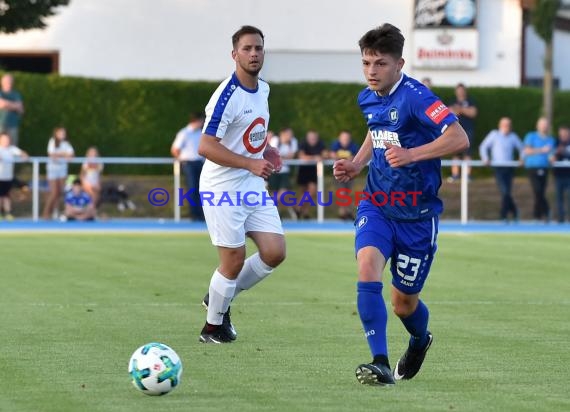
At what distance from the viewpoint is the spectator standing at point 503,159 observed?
28.2 metres

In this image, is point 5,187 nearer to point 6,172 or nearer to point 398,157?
point 6,172

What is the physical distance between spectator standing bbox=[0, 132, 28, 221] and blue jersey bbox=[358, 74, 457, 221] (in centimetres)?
1918

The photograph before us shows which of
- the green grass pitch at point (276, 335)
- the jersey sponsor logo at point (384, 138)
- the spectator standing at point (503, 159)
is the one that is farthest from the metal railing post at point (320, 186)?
the jersey sponsor logo at point (384, 138)

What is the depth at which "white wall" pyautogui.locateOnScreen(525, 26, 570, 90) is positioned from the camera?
44.8 meters

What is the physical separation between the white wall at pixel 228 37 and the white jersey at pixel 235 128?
96.1 ft

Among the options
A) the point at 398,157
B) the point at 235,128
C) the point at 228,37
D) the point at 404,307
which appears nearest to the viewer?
the point at 398,157

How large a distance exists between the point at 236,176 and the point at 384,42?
2425mm

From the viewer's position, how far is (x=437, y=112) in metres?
8.66

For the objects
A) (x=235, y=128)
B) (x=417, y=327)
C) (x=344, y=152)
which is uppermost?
(x=344, y=152)

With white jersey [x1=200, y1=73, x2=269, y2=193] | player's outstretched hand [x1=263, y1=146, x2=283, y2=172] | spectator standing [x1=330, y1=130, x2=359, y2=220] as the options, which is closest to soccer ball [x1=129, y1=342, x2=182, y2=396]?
white jersey [x1=200, y1=73, x2=269, y2=193]

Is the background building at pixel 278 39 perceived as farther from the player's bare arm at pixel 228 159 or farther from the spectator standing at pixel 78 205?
the player's bare arm at pixel 228 159

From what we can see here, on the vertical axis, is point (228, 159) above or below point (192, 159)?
below

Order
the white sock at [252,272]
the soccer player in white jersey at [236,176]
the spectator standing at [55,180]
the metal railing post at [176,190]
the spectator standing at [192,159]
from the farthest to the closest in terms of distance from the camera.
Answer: the metal railing post at [176,190]
the spectator standing at [55,180]
the spectator standing at [192,159]
the white sock at [252,272]
the soccer player in white jersey at [236,176]

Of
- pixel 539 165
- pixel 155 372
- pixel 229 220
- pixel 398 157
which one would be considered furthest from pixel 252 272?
pixel 539 165
